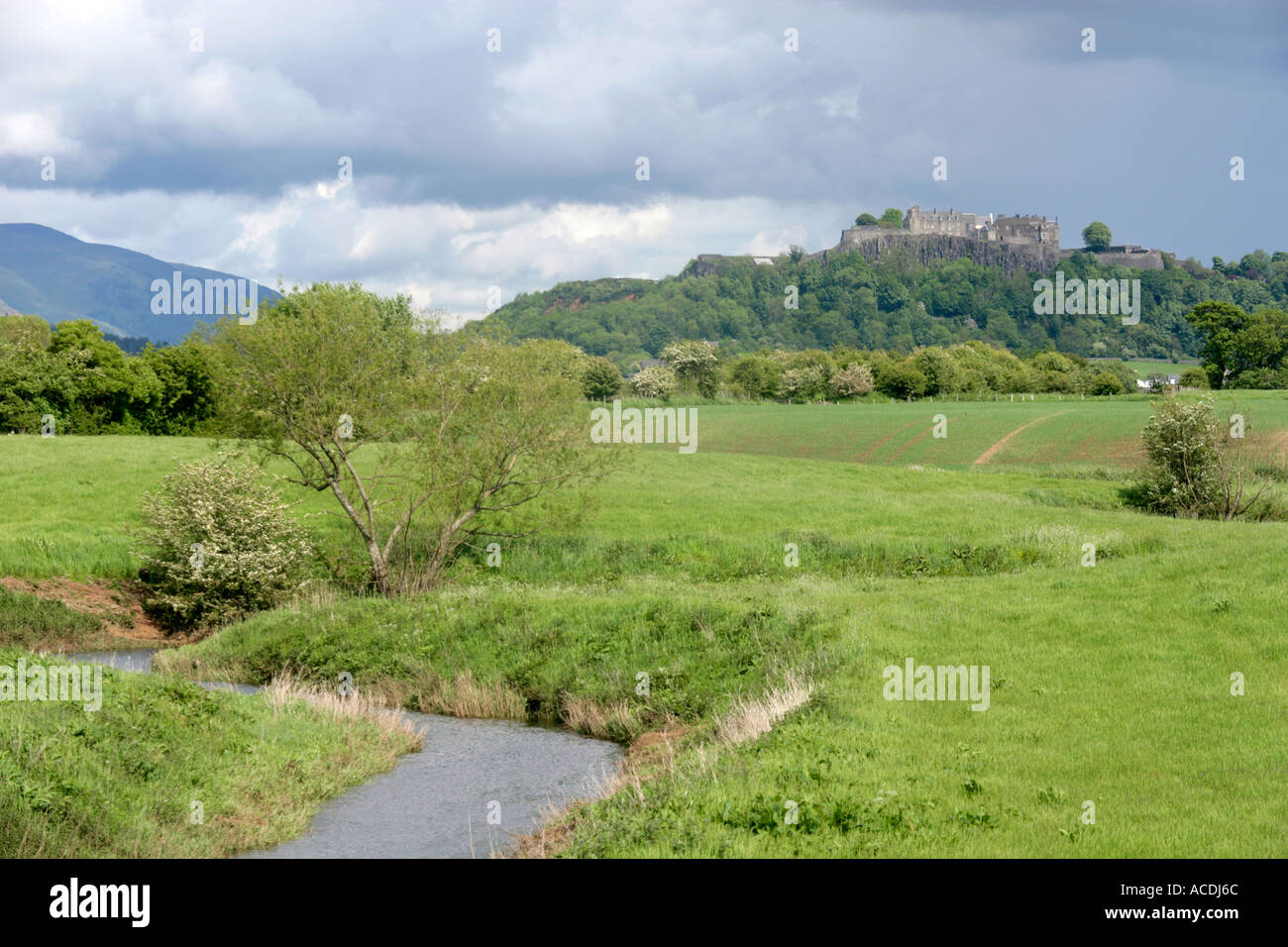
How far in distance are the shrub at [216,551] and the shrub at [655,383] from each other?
11844cm

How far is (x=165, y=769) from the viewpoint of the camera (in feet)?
56.8

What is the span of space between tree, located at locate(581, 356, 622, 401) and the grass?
414ft

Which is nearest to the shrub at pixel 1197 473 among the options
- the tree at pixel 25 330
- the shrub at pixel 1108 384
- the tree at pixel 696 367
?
the tree at pixel 25 330

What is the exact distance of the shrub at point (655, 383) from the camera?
156250 millimetres

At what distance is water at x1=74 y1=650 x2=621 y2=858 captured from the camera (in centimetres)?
1727

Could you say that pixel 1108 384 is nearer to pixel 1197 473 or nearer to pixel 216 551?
pixel 1197 473

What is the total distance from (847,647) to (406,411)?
22270mm

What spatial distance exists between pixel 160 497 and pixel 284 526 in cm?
527

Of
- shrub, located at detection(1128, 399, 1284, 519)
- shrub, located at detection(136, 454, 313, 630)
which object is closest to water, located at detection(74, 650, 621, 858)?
shrub, located at detection(136, 454, 313, 630)

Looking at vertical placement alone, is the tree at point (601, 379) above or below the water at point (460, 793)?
above

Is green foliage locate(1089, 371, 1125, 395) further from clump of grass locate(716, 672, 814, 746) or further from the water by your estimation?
clump of grass locate(716, 672, 814, 746)

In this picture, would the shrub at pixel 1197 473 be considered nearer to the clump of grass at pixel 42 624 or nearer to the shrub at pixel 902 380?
the clump of grass at pixel 42 624
